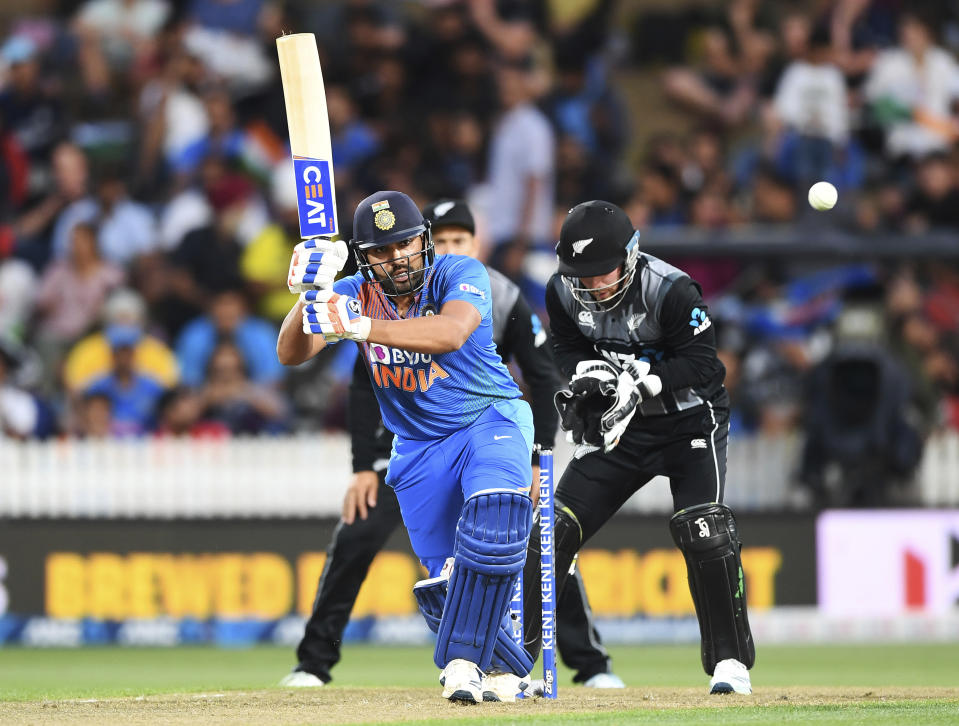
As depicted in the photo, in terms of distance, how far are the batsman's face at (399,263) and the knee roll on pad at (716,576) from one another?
160 centimetres

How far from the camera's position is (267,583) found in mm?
13016

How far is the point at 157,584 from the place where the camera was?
13.1 metres

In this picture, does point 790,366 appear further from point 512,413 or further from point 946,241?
point 512,413

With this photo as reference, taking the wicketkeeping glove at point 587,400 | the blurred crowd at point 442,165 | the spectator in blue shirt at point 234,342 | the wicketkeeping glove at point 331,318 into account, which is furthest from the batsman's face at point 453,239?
the spectator in blue shirt at point 234,342

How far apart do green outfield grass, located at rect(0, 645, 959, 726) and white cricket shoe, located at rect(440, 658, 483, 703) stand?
172 mm

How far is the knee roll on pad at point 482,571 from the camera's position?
262 inches

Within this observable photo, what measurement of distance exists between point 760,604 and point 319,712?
681cm

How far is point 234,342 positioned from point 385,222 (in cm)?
741

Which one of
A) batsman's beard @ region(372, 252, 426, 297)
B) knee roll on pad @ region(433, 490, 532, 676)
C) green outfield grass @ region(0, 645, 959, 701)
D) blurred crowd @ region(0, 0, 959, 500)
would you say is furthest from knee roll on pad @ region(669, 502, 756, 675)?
blurred crowd @ region(0, 0, 959, 500)

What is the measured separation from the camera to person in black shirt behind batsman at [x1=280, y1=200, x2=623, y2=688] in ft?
28.2

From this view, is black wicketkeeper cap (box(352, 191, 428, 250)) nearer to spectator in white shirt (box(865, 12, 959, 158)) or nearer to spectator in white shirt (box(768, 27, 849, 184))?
spectator in white shirt (box(768, 27, 849, 184))

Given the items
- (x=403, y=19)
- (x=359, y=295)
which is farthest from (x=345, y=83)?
(x=359, y=295)

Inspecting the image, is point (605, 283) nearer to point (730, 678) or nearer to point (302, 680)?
point (730, 678)

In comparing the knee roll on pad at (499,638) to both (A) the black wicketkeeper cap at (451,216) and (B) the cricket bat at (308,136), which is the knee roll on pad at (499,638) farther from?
(A) the black wicketkeeper cap at (451,216)
